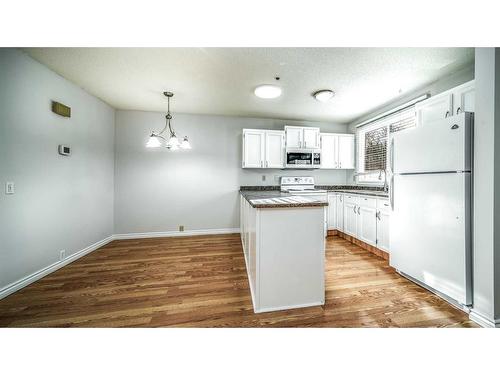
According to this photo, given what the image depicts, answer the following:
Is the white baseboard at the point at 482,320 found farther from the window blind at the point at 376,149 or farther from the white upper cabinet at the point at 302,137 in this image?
the white upper cabinet at the point at 302,137

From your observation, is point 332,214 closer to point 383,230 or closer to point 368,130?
point 383,230

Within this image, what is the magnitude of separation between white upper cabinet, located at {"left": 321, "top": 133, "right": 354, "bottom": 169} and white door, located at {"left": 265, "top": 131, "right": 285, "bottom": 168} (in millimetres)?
944

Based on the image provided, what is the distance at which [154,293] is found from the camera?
1.84m

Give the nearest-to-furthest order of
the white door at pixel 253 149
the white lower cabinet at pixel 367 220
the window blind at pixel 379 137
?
1. the white lower cabinet at pixel 367 220
2. the window blind at pixel 379 137
3. the white door at pixel 253 149

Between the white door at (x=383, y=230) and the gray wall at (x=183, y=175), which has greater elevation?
the gray wall at (x=183, y=175)

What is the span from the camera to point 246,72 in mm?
2283

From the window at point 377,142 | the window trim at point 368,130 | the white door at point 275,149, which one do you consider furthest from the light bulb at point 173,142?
the window at point 377,142

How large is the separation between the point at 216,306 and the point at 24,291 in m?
2.01

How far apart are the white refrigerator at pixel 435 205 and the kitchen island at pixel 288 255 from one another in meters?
1.16

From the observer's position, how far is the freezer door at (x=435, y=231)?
1552 mm

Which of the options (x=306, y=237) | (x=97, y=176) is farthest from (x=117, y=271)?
(x=306, y=237)

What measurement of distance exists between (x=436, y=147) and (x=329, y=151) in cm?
241
